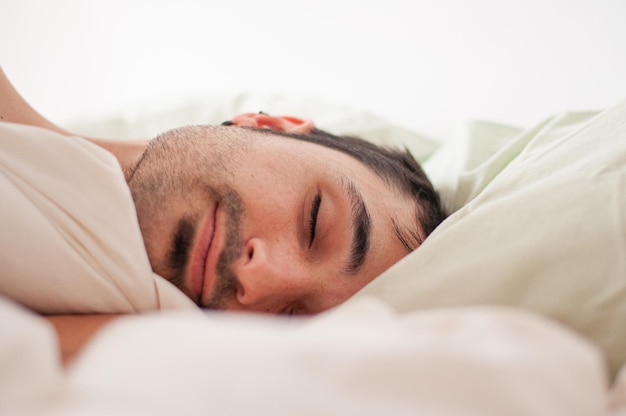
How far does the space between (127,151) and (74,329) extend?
45 cm

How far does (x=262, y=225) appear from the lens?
2.58 ft

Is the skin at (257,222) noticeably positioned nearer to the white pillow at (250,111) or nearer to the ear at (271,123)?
the ear at (271,123)

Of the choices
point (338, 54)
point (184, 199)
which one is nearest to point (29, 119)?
point (184, 199)

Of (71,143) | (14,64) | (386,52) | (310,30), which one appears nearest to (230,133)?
(71,143)

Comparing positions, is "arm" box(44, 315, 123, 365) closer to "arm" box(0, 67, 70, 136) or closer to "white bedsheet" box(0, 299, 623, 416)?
"white bedsheet" box(0, 299, 623, 416)

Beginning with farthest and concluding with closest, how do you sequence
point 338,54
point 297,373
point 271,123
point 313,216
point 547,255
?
point 338,54
point 271,123
point 313,216
point 547,255
point 297,373

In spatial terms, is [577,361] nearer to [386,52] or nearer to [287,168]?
[287,168]

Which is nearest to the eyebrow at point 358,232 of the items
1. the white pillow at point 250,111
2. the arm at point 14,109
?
the arm at point 14,109

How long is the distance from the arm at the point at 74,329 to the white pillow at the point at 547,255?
0.30 metres

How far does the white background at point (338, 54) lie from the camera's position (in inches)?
56.1

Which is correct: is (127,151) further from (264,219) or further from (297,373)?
(297,373)

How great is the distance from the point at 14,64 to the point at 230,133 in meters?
1.72

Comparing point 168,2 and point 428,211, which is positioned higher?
point 168,2

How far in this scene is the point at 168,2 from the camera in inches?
87.0
